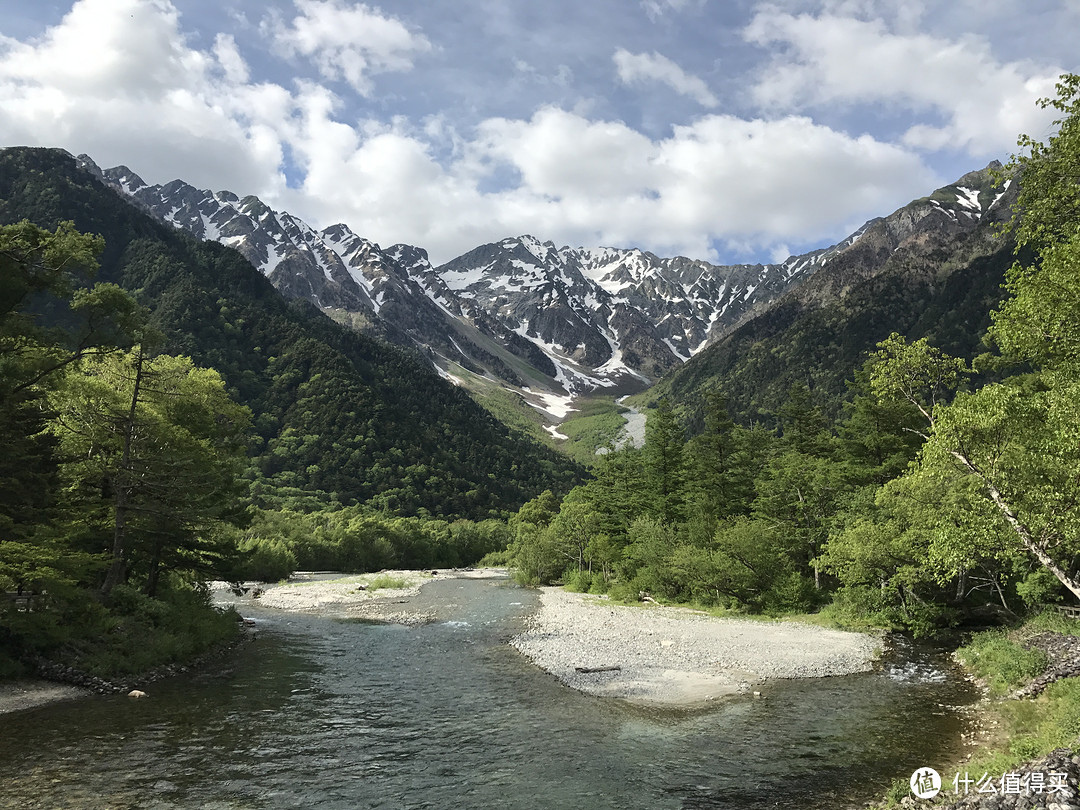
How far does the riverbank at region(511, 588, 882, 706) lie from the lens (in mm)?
24953

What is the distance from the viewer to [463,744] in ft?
59.4

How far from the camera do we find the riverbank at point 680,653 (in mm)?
24953

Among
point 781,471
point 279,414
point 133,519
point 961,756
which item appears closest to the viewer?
point 961,756

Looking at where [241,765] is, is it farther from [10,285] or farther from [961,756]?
[10,285]

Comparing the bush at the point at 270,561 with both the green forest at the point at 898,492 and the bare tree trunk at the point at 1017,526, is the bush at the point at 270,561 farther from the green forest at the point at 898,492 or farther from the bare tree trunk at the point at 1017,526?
the bare tree trunk at the point at 1017,526

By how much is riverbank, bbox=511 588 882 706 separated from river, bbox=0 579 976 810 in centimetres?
150

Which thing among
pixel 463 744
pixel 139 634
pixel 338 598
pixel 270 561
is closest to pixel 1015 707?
pixel 463 744

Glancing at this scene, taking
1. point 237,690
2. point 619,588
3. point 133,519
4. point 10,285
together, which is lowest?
point 619,588

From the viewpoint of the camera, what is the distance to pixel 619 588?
2286 inches

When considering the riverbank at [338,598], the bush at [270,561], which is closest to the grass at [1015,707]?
the riverbank at [338,598]

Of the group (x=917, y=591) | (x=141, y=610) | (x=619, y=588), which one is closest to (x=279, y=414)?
(x=619, y=588)

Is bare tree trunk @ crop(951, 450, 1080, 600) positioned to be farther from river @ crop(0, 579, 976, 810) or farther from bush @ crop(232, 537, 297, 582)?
bush @ crop(232, 537, 297, 582)

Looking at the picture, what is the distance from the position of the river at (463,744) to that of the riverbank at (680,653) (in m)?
1.50

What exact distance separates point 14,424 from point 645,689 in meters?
28.6
